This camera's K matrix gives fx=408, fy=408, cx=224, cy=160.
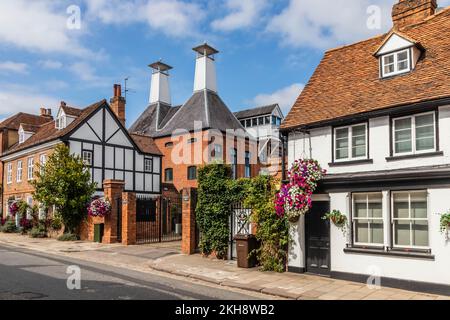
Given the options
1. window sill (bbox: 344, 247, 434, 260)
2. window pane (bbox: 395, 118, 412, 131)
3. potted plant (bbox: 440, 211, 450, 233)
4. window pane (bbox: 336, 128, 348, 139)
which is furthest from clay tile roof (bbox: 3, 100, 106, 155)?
potted plant (bbox: 440, 211, 450, 233)

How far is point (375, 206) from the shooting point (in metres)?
11.5

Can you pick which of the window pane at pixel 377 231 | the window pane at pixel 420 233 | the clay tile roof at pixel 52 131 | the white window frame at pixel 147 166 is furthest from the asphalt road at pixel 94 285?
the white window frame at pixel 147 166

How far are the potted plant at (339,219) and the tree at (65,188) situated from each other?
14906 millimetres

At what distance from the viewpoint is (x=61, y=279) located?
1073 cm

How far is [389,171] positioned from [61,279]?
928 cm

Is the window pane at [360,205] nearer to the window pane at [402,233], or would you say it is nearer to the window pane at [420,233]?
the window pane at [402,233]

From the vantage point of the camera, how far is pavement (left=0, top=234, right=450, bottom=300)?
32.8 ft

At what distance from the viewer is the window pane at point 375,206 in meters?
11.4

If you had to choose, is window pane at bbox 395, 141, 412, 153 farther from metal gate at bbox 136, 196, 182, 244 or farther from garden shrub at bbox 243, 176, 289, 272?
metal gate at bbox 136, 196, 182, 244

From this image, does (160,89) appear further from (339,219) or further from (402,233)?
(402,233)

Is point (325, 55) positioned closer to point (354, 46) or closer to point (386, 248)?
point (354, 46)

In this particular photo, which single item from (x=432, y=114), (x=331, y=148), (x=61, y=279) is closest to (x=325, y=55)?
(x=331, y=148)

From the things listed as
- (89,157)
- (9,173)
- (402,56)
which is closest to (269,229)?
(402,56)

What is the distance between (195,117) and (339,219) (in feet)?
88.2
